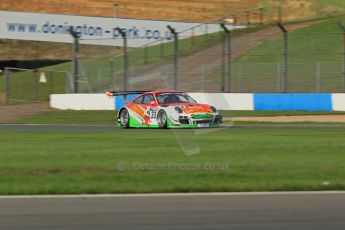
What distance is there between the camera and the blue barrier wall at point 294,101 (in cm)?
2939

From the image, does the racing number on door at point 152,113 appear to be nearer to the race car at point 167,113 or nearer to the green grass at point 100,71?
the race car at point 167,113

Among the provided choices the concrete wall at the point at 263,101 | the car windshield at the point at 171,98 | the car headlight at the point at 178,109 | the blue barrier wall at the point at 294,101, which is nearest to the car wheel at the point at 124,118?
the car windshield at the point at 171,98

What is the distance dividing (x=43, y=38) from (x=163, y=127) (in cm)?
2928

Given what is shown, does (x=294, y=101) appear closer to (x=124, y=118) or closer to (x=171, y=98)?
(x=171, y=98)

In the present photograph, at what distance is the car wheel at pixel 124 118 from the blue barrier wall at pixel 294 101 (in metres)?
8.46

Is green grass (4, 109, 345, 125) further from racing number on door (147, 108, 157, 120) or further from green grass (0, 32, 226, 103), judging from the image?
racing number on door (147, 108, 157, 120)

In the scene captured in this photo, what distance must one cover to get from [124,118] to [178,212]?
14.7 metres

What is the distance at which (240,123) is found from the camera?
80.7ft

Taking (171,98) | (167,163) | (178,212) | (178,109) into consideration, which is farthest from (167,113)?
(178,212)

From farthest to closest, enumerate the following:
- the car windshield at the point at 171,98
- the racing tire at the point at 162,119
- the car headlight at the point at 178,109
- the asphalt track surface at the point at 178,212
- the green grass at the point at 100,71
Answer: the green grass at the point at 100,71 < the car windshield at the point at 171,98 < the racing tire at the point at 162,119 < the car headlight at the point at 178,109 < the asphalt track surface at the point at 178,212

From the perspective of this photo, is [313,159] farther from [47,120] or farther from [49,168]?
[47,120]

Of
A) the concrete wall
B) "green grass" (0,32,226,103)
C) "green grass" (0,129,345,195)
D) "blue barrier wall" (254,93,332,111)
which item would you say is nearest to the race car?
"green grass" (0,129,345,195)

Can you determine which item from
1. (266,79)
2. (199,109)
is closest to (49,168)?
(199,109)

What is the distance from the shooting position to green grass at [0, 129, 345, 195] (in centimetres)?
1039
